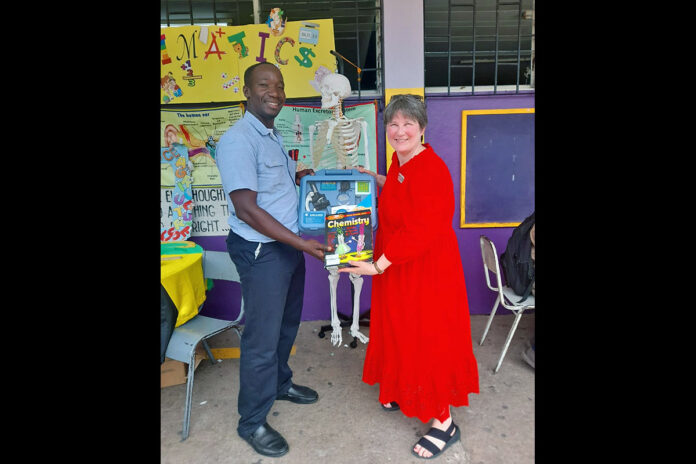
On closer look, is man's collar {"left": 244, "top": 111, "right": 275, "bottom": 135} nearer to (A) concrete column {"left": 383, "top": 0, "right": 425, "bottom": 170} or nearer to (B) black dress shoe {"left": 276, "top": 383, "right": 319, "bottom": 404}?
(B) black dress shoe {"left": 276, "top": 383, "right": 319, "bottom": 404}

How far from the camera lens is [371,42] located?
400 centimetres

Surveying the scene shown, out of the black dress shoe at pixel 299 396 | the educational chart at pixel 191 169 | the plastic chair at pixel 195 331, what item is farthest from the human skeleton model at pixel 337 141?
the plastic chair at pixel 195 331

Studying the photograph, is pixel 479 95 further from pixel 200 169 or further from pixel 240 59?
pixel 200 169

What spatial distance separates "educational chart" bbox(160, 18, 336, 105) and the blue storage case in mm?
1527

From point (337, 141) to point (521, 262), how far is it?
6.18 feet

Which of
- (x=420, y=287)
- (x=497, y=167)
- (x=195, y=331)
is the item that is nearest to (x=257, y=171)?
(x=420, y=287)

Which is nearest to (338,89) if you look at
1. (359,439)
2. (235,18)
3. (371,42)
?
(371,42)

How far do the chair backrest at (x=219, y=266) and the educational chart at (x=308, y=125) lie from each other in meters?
1.20

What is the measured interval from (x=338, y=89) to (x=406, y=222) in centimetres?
184

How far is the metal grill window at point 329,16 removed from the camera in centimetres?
387

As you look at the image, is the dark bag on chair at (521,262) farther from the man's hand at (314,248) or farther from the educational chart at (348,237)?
the man's hand at (314,248)

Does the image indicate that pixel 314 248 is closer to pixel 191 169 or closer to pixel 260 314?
pixel 260 314

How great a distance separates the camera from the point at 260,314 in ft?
7.44
